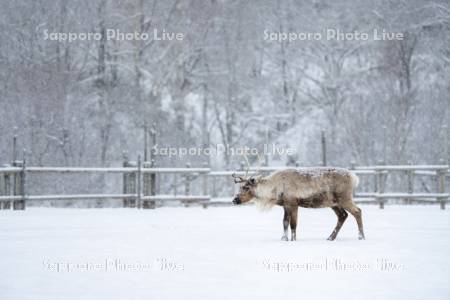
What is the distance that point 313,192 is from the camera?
Answer: 11250 millimetres

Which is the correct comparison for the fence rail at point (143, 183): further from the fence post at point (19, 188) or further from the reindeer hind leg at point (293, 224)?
the reindeer hind leg at point (293, 224)

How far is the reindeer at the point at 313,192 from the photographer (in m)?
11.1

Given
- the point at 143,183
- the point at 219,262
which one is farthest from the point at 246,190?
the point at 143,183

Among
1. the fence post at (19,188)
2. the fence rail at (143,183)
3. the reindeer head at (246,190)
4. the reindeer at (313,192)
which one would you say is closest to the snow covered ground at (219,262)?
the reindeer at (313,192)

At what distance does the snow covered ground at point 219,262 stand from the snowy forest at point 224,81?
1234cm

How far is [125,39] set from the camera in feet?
99.8

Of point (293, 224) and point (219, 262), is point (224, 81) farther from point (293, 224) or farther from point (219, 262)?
point (219, 262)

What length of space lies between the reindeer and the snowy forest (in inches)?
496

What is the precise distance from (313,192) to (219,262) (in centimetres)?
330

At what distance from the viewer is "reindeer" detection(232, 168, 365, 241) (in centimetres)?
1114

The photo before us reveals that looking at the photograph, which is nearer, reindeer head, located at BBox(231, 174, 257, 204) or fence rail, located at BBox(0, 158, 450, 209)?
reindeer head, located at BBox(231, 174, 257, 204)

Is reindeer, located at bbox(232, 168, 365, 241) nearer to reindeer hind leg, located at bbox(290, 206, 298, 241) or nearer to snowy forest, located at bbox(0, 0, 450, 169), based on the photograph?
reindeer hind leg, located at bbox(290, 206, 298, 241)

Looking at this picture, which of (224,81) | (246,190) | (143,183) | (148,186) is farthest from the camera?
(224,81)

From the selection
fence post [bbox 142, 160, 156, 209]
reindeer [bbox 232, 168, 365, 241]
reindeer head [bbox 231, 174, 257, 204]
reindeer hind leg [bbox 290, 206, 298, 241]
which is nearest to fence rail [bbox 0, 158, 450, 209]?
fence post [bbox 142, 160, 156, 209]
